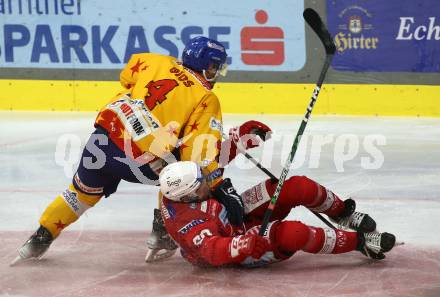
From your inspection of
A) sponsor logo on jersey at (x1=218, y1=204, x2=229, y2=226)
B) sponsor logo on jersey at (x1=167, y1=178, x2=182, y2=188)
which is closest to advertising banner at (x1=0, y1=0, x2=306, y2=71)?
sponsor logo on jersey at (x1=218, y1=204, x2=229, y2=226)

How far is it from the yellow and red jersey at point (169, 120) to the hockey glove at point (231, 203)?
7 cm

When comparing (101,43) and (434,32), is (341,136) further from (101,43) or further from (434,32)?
(101,43)

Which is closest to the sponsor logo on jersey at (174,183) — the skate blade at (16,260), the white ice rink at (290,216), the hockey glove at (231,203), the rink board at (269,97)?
the hockey glove at (231,203)

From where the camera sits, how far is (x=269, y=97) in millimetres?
7879

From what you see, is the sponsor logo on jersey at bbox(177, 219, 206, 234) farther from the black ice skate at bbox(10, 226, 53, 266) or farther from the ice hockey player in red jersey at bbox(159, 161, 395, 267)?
the black ice skate at bbox(10, 226, 53, 266)

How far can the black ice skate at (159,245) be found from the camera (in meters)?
3.82

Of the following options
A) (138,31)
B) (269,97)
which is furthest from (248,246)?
(138,31)

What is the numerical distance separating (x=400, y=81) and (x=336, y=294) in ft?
15.4

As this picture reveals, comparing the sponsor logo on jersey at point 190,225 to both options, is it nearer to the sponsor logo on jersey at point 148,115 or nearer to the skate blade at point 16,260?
the sponsor logo on jersey at point 148,115

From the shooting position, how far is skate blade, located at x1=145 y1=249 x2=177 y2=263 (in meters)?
3.82

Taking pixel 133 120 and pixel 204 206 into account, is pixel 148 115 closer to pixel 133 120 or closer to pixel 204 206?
pixel 133 120

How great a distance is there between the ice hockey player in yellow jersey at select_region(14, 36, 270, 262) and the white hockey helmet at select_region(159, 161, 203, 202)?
9cm

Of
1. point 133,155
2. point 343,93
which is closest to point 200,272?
point 133,155

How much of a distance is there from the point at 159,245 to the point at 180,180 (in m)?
0.50
